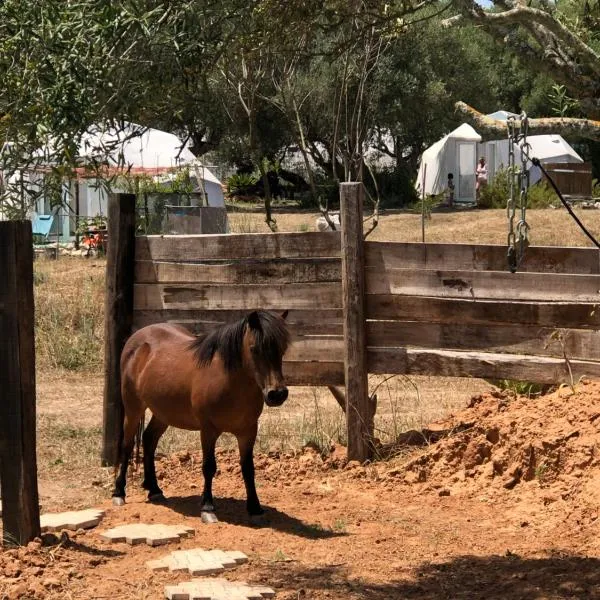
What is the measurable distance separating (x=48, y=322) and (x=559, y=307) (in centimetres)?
811

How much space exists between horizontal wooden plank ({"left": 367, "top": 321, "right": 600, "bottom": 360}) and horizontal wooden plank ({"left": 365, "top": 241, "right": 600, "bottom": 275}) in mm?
461

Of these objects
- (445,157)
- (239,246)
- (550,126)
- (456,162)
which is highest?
(445,157)

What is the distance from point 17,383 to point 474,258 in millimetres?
3777

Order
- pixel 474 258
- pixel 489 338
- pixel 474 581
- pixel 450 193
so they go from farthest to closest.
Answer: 1. pixel 450 193
2. pixel 474 258
3. pixel 489 338
4. pixel 474 581

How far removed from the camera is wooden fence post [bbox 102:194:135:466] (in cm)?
905

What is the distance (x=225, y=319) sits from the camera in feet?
30.1

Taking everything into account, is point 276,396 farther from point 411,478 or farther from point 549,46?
point 549,46

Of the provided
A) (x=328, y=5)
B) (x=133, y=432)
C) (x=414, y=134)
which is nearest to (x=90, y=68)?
(x=328, y=5)

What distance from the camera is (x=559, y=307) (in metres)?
8.16

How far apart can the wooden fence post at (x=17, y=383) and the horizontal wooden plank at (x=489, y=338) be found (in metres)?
3.21

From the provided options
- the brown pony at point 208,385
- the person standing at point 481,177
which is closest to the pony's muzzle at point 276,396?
the brown pony at point 208,385

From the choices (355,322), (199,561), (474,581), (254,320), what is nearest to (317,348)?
(355,322)

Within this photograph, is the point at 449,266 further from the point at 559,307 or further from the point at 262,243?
the point at 262,243

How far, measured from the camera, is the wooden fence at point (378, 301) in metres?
8.23
